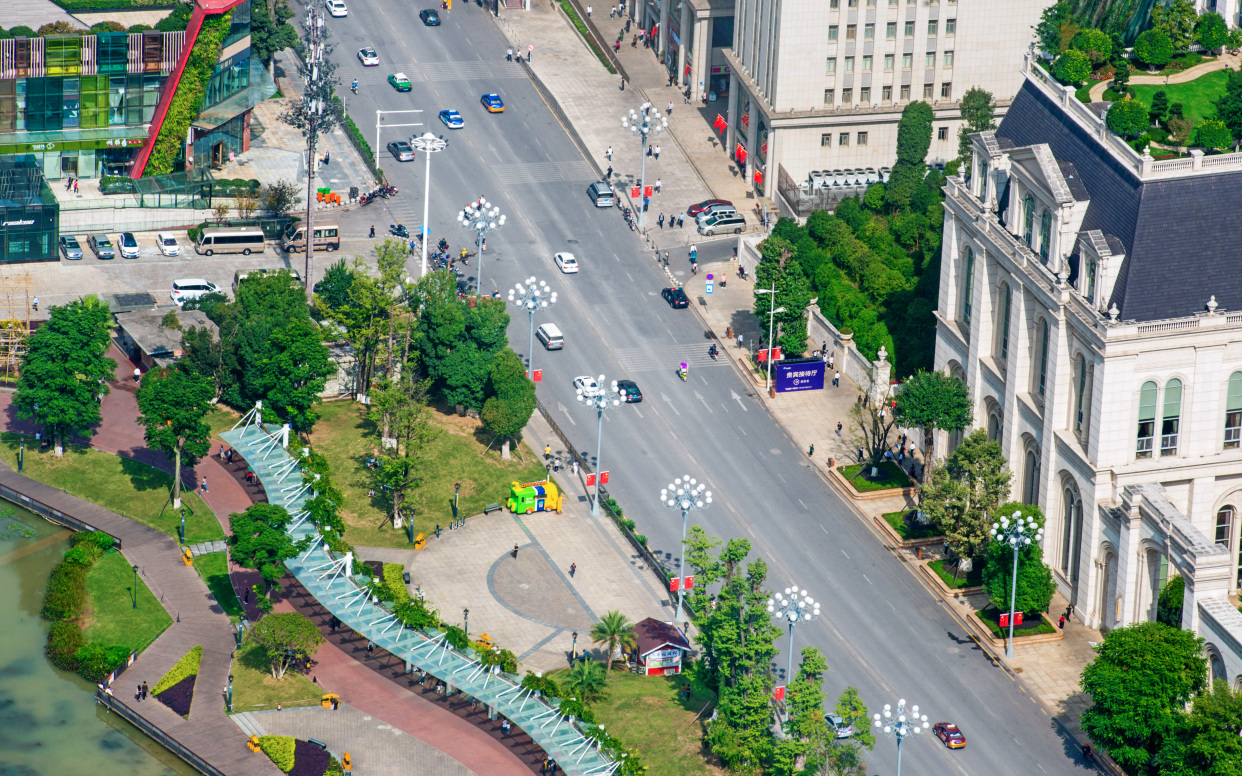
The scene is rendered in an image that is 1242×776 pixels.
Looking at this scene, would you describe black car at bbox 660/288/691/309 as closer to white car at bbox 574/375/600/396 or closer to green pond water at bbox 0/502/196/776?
white car at bbox 574/375/600/396

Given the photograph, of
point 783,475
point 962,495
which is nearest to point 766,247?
point 783,475

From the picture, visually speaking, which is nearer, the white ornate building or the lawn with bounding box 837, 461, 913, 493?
the white ornate building

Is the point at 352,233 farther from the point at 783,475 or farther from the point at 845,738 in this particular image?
the point at 845,738

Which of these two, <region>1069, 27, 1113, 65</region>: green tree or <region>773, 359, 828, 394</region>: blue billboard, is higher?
<region>1069, 27, 1113, 65</region>: green tree

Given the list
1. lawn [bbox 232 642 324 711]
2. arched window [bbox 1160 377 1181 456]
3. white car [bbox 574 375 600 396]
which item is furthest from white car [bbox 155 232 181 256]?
arched window [bbox 1160 377 1181 456]

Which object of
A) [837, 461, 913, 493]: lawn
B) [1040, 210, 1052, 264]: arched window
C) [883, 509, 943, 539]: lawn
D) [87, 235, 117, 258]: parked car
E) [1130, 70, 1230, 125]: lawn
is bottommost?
[883, 509, 943, 539]: lawn

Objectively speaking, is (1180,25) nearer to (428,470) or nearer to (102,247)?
(428,470)

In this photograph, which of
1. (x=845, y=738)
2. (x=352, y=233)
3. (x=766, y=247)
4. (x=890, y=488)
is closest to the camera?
(x=845, y=738)
